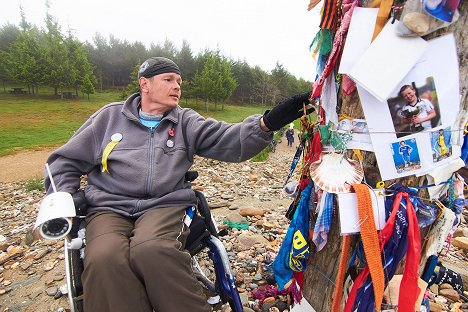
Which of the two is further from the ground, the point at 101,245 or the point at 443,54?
the point at 443,54

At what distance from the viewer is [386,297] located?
1559mm

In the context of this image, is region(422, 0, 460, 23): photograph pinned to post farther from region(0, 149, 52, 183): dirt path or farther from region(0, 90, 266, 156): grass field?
region(0, 90, 266, 156): grass field

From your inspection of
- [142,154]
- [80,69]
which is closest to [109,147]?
[142,154]

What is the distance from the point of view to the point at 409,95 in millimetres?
1296

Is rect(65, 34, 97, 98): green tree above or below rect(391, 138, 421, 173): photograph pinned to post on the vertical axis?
above

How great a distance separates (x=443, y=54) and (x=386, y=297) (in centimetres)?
130

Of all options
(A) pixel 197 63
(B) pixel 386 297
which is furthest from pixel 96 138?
(A) pixel 197 63

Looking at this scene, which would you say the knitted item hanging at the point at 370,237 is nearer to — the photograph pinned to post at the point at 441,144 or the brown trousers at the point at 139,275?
the photograph pinned to post at the point at 441,144

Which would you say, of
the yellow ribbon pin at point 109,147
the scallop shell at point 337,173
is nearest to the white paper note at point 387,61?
the scallop shell at point 337,173

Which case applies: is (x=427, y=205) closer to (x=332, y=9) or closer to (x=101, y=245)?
(x=332, y=9)

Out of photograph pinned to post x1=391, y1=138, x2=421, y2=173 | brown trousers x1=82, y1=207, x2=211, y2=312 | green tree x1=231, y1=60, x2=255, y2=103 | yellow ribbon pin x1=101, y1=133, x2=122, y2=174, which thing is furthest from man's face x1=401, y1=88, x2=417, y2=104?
green tree x1=231, y1=60, x2=255, y2=103

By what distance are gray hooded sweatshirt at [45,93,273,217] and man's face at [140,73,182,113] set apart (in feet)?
0.30

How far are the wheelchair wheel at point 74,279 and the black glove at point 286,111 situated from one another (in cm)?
157

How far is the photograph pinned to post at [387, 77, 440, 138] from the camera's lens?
128 cm
